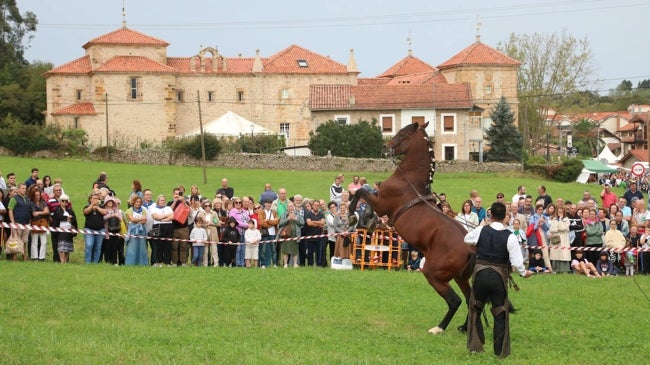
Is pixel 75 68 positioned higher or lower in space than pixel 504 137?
higher

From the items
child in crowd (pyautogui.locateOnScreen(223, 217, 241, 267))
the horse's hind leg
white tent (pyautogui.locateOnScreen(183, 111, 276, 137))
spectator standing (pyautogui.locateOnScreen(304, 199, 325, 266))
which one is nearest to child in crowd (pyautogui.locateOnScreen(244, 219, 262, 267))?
child in crowd (pyautogui.locateOnScreen(223, 217, 241, 267))

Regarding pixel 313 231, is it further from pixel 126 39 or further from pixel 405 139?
pixel 126 39

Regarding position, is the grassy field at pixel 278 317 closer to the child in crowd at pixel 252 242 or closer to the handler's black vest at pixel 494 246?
the handler's black vest at pixel 494 246

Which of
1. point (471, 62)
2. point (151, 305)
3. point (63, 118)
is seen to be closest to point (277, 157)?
point (63, 118)

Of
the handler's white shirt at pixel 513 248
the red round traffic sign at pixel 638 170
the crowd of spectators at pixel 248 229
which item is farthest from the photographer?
the red round traffic sign at pixel 638 170

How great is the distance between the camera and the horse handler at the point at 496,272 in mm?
11594

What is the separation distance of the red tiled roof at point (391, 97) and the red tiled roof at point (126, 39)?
14.8m

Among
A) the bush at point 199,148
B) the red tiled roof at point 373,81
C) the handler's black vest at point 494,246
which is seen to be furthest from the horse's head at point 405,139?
the red tiled roof at point 373,81

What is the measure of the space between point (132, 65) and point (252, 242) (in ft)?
195

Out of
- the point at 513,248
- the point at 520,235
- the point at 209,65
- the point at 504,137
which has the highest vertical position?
the point at 209,65

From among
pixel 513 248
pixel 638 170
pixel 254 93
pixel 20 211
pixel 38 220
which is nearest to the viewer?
pixel 513 248

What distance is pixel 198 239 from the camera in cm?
2117

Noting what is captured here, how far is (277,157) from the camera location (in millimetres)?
59656

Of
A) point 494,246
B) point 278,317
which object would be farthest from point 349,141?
point 494,246
